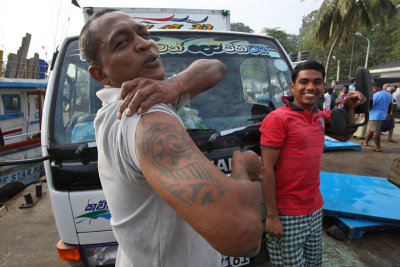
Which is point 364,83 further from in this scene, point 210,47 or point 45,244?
point 45,244

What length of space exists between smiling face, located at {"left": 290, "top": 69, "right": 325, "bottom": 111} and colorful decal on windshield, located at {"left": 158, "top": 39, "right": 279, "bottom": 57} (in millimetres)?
729

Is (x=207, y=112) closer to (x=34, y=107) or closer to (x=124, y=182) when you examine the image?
(x=124, y=182)

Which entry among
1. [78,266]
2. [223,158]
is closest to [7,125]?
[78,266]

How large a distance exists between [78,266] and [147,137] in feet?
8.37

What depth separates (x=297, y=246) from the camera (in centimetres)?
195

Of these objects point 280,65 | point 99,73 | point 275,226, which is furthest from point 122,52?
point 280,65

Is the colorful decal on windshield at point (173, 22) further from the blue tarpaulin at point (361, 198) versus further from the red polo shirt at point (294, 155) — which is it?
the blue tarpaulin at point (361, 198)

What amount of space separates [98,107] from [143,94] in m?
1.66

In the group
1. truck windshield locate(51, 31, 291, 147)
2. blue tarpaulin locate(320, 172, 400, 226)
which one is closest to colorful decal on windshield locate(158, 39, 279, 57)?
truck windshield locate(51, 31, 291, 147)

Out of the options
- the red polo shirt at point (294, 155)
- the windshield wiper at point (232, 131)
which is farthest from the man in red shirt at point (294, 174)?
the windshield wiper at point (232, 131)

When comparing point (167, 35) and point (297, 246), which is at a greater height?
point (167, 35)

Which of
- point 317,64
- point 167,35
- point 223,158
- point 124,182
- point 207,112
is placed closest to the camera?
point 124,182

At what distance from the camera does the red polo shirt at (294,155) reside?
188 centimetres

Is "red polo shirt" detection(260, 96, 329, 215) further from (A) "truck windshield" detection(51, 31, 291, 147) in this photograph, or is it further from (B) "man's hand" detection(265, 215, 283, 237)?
(A) "truck windshield" detection(51, 31, 291, 147)
